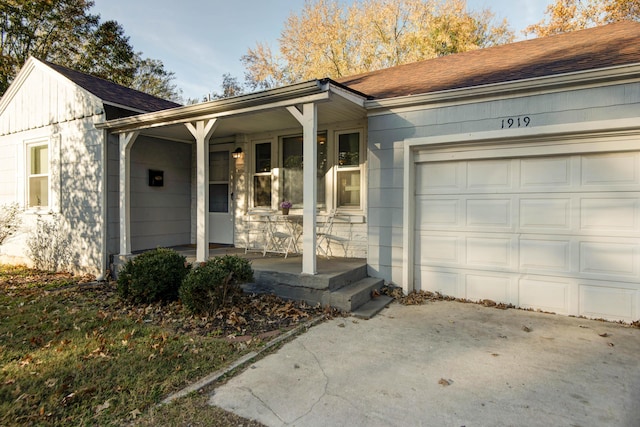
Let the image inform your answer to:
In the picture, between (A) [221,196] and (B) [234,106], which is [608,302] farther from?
(A) [221,196]

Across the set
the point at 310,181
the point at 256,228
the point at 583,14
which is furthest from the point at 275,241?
the point at 583,14

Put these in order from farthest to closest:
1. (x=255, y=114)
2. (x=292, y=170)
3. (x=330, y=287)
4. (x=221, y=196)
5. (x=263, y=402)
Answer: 1. (x=221, y=196)
2. (x=292, y=170)
3. (x=255, y=114)
4. (x=330, y=287)
5. (x=263, y=402)

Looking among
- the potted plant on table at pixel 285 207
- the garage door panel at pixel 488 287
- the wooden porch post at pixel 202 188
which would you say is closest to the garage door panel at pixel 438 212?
the garage door panel at pixel 488 287

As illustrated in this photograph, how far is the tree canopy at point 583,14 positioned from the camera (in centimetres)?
1288

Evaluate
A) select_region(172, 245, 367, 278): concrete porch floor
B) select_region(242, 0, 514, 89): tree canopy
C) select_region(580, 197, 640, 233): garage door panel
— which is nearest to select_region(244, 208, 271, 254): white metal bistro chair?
select_region(172, 245, 367, 278): concrete porch floor

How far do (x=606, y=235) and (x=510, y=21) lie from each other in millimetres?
15105

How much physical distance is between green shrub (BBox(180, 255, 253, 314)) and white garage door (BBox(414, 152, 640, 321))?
256 centimetres

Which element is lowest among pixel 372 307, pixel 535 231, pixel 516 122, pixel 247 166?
pixel 372 307

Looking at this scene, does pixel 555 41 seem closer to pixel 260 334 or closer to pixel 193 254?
pixel 260 334

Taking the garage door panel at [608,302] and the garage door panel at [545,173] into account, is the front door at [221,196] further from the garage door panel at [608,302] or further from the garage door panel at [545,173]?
the garage door panel at [608,302]

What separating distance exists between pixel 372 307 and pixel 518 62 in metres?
4.32

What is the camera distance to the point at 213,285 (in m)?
4.11

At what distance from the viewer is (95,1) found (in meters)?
14.7

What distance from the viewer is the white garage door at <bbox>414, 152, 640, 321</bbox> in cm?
409
